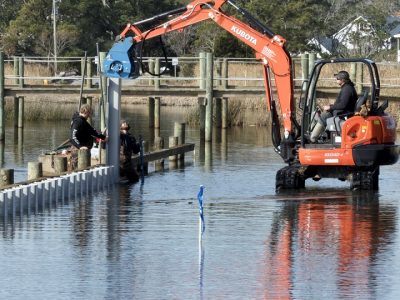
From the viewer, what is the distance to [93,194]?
95.9ft

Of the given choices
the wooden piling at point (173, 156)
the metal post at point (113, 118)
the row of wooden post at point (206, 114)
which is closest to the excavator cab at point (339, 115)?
the metal post at point (113, 118)

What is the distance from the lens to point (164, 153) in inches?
1454

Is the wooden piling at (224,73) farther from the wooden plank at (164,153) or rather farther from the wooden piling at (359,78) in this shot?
the wooden plank at (164,153)

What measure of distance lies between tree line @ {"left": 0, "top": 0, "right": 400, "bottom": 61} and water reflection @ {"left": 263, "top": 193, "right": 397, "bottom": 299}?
4543cm

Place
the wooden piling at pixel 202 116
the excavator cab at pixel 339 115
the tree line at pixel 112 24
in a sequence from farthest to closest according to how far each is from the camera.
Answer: the tree line at pixel 112 24 < the wooden piling at pixel 202 116 < the excavator cab at pixel 339 115

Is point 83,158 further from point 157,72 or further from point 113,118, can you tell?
point 157,72

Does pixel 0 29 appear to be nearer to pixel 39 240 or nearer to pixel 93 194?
pixel 93 194

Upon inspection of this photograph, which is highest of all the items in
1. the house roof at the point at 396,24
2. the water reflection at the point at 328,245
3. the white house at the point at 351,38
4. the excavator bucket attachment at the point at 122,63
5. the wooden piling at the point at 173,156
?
the house roof at the point at 396,24

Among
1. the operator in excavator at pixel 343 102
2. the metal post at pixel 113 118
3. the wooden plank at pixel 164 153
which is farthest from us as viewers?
the wooden plank at pixel 164 153

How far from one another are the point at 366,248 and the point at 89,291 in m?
5.18

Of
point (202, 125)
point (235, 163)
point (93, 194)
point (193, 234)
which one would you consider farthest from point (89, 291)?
point (202, 125)

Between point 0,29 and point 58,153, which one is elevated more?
point 0,29

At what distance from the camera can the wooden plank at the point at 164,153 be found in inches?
1360

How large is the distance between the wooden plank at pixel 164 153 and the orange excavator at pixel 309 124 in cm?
299
